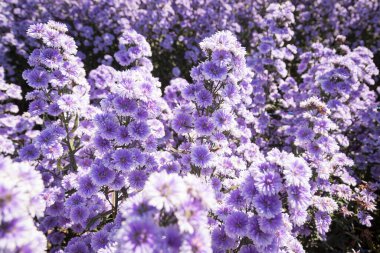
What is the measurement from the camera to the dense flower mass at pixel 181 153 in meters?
1.51

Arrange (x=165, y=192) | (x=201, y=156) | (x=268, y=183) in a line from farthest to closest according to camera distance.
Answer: (x=201, y=156)
(x=268, y=183)
(x=165, y=192)

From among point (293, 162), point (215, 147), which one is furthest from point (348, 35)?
point (293, 162)

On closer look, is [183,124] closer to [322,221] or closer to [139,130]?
[139,130]

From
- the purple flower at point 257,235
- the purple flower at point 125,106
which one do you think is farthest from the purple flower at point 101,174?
the purple flower at point 257,235

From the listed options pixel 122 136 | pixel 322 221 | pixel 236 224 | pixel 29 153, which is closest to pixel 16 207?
pixel 236 224

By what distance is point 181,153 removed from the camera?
343 centimetres

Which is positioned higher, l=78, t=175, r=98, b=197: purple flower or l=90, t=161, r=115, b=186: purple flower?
l=90, t=161, r=115, b=186: purple flower

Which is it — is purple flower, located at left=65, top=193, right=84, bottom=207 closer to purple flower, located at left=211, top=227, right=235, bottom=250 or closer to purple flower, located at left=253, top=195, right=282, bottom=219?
purple flower, located at left=211, top=227, right=235, bottom=250

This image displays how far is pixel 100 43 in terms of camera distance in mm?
7262

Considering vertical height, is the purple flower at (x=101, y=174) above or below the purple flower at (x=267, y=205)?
below

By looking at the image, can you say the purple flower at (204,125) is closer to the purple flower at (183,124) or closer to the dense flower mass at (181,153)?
the dense flower mass at (181,153)

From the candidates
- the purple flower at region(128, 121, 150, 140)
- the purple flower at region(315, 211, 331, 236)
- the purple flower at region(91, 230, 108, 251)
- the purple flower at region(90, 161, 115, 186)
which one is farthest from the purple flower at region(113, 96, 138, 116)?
the purple flower at region(315, 211, 331, 236)

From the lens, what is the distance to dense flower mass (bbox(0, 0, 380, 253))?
151 centimetres

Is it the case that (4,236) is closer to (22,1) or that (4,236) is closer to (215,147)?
(215,147)
